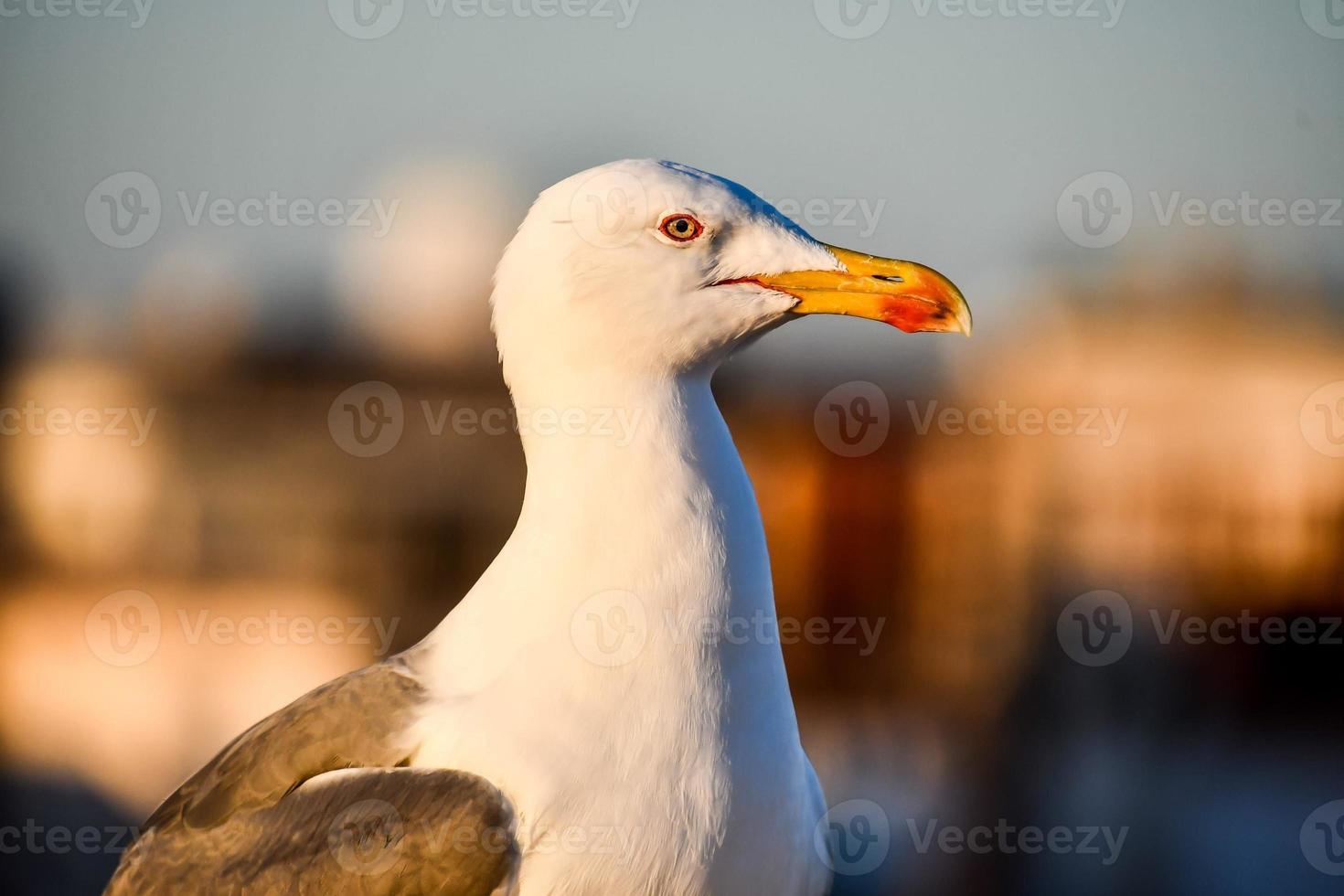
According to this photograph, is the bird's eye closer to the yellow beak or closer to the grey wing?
the yellow beak

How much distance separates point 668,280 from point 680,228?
96mm

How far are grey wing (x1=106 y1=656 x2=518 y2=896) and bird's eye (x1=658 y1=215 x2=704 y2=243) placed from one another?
0.85 metres

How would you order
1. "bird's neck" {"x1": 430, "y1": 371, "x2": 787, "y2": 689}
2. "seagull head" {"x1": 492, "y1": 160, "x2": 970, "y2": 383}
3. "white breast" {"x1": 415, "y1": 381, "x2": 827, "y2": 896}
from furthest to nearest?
"seagull head" {"x1": 492, "y1": 160, "x2": 970, "y2": 383}
"bird's neck" {"x1": 430, "y1": 371, "x2": 787, "y2": 689}
"white breast" {"x1": 415, "y1": 381, "x2": 827, "y2": 896}

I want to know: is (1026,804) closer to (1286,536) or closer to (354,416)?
(1286,536)

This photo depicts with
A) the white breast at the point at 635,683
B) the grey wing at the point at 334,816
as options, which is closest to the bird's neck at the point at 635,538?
the white breast at the point at 635,683

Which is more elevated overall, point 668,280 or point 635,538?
point 668,280

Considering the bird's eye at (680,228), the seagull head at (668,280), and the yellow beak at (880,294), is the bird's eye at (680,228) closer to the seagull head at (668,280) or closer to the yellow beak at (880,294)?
the seagull head at (668,280)

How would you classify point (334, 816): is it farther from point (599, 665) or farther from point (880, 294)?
point (880, 294)

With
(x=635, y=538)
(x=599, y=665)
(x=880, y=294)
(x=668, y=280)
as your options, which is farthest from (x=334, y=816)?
(x=880, y=294)

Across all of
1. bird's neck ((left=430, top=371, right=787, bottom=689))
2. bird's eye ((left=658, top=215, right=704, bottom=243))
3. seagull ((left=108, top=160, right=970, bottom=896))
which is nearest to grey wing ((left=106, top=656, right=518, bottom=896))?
seagull ((left=108, top=160, right=970, bottom=896))

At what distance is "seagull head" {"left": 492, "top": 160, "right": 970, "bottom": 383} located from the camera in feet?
6.25

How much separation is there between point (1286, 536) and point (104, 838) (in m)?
9.12

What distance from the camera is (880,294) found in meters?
1.97

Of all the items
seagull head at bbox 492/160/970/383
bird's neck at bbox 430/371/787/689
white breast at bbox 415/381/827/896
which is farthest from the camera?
seagull head at bbox 492/160/970/383
